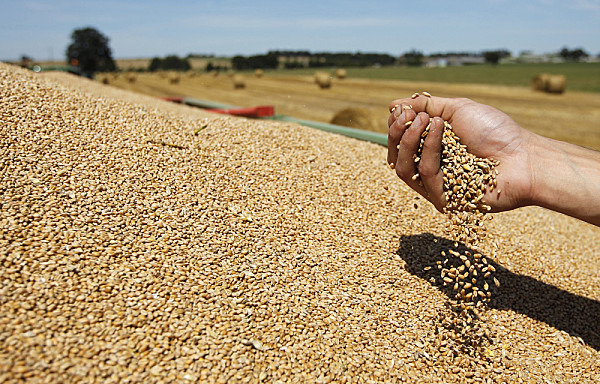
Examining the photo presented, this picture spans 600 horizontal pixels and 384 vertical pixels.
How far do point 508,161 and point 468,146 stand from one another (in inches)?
9.6

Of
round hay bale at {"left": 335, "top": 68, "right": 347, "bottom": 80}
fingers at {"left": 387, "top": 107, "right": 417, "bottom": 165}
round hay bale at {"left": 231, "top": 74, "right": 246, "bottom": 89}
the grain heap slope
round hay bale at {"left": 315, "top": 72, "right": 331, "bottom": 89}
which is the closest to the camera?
the grain heap slope

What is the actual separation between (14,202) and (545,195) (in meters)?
2.99

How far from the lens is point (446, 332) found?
2.39 meters

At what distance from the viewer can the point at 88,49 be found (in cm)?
3272

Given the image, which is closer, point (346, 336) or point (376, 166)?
point (346, 336)

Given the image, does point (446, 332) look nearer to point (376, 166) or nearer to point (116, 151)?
point (376, 166)

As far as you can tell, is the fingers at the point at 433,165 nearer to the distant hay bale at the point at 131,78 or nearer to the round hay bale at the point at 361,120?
the round hay bale at the point at 361,120

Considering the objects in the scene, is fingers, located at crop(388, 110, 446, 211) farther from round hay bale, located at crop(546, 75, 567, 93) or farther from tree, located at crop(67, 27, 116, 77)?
tree, located at crop(67, 27, 116, 77)

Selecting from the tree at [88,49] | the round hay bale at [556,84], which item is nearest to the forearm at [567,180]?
the round hay bale at [556,84]

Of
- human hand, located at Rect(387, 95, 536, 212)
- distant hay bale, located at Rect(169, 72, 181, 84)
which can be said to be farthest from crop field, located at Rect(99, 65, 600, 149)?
human hand, located at Rect(387, 95, 536, 212)

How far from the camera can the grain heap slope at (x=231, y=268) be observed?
6.18ft

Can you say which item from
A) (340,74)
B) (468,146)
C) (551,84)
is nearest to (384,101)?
(551,84)

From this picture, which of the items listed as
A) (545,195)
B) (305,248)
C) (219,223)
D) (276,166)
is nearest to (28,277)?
(219,223)

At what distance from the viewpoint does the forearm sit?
93.0 inches
